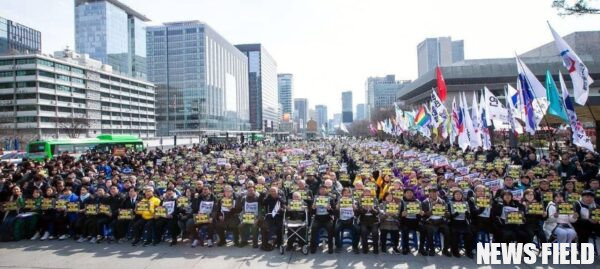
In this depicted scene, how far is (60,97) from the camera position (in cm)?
8844

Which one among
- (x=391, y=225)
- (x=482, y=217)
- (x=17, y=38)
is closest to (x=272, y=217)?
(x=391, y=225)

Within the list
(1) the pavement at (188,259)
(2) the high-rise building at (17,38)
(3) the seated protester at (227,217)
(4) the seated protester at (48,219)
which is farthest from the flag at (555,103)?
(2) the high-rise building at (17,38)

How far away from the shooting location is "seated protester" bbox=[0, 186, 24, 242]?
11.4 m

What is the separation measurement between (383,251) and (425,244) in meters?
1.22

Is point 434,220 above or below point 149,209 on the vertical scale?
below

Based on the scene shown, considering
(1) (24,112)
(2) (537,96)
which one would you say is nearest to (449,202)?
(2) (537,96)

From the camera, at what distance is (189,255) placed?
10.1 metres

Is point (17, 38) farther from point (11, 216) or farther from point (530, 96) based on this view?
point (530, 96)

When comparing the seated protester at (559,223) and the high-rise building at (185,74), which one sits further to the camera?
the high-rise building at (185,74)

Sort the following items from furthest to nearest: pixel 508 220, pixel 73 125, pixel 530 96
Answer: pixel 73 125 → pixel 530 96 → pixel 508 220

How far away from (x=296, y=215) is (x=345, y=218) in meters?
1.27

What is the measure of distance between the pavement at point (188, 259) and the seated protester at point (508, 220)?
850 mm

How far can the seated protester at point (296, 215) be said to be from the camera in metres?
10.3
